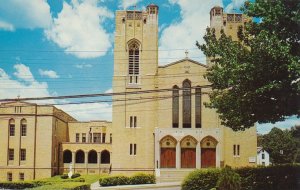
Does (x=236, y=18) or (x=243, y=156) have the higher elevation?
(x=236, y=18)

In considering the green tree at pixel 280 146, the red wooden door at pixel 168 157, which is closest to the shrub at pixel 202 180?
the red wooden door at pixel 168 157

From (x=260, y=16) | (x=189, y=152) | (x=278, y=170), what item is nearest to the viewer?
(x=260, y=16)

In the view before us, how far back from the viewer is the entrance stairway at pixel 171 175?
4591 cm

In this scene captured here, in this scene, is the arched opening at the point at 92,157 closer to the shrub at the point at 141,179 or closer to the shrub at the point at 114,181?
the shrub at the point at 114,181

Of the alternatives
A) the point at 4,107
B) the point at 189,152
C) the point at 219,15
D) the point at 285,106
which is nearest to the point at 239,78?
the point at 285,106

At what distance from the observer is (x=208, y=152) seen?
164ft

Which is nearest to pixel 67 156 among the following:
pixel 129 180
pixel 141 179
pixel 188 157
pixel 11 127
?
pixel 11 127

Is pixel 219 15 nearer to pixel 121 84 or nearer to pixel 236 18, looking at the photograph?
pixel 236 18

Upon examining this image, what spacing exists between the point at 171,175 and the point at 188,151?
14.1ft

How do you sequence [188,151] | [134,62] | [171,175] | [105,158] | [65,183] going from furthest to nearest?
1. [105,158]
2. [134,62]
3. [188,151]
4. [171,175]
5. [65,183]

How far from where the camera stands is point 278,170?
25797 millimetres

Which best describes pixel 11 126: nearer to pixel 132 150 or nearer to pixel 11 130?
pixel 11 130

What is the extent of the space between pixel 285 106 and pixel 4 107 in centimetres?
4319

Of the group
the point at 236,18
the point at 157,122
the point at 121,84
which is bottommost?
the point at 157,122
